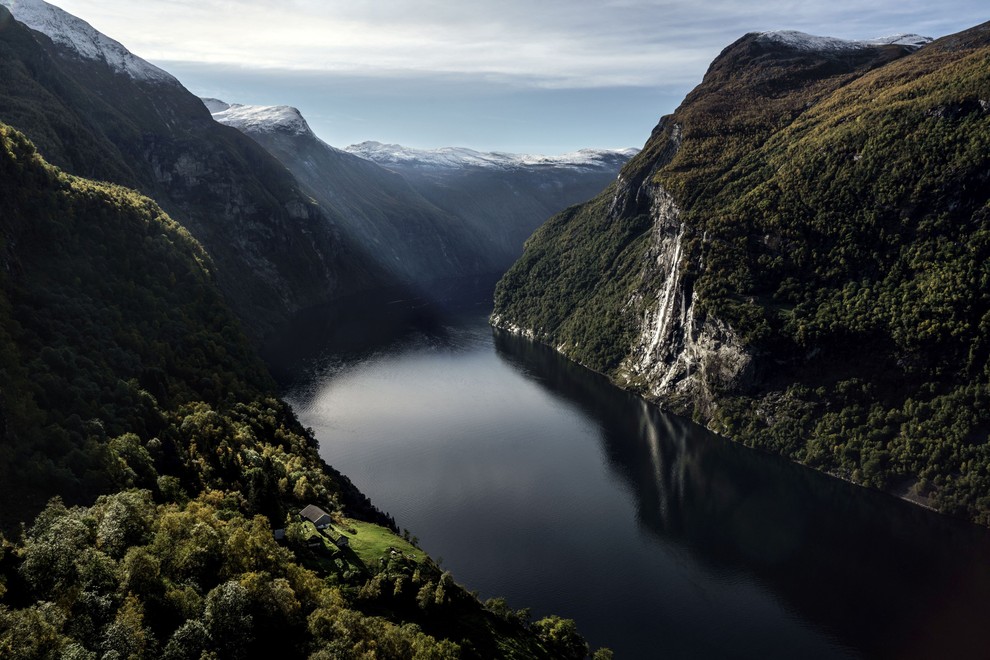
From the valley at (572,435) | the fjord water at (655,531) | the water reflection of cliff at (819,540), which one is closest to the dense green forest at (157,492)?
the valley at (572,435)

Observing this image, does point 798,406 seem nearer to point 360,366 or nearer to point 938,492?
point 938,492

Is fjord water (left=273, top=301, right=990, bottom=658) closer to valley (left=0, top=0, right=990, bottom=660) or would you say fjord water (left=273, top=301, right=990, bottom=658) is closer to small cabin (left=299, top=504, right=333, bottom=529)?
valley (left=0, top=0, right=990, bottom=660)

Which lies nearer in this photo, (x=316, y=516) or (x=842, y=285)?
(x=316, y=516)

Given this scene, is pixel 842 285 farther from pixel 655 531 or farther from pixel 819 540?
pixel 655 531

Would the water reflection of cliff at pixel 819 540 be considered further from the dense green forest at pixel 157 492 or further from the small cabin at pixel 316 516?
the small cabin at pixel 316 516

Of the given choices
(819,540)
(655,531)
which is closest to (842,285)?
(819,540)

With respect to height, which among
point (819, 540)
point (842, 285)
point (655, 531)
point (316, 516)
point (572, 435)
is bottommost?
point (655, 531)
